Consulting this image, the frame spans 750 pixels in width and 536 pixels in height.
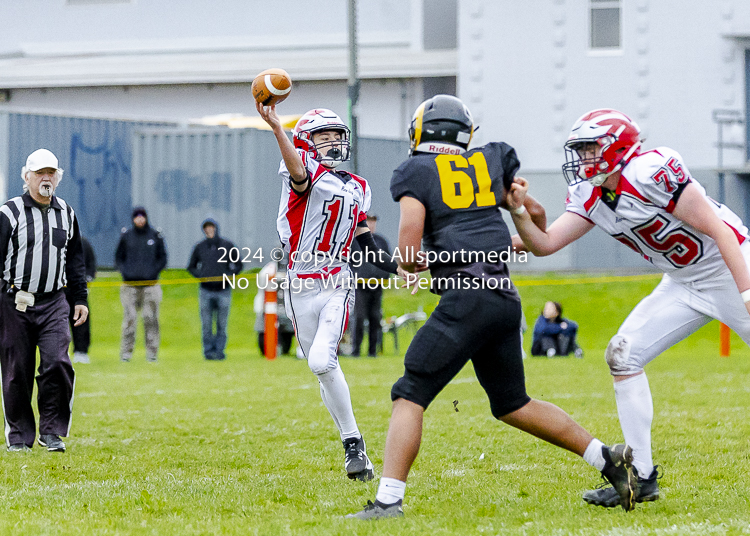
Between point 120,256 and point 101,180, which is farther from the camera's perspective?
point 101,180

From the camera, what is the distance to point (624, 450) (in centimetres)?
444

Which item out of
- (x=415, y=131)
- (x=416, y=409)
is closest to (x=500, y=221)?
(x=415, y=131)

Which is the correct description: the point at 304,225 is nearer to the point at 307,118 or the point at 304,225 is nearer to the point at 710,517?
the point at 307,118

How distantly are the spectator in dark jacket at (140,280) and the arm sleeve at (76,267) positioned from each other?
6616mm

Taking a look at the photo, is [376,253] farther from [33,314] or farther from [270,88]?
[33,314]

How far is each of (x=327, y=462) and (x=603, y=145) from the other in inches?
97.8

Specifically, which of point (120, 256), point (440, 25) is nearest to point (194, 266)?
point (120, 256)

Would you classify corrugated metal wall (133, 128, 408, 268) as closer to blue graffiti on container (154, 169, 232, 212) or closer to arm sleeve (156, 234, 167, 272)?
blue graffiti on container (154, 169, 232, 212)

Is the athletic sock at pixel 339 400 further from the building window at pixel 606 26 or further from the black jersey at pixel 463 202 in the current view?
the building window at pixel 606 26

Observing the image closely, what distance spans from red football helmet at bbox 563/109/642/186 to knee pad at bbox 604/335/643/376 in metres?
0.73

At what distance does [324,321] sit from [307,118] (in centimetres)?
111

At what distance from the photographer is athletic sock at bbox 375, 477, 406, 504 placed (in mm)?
4172

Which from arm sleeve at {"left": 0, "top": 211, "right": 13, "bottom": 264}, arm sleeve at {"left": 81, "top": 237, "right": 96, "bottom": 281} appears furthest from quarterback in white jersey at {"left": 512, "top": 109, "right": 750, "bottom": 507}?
arm sleeve at {"left": 81, "top": 237, "right": 96, "bottom": 281}

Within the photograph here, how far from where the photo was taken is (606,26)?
2072 centimetres
